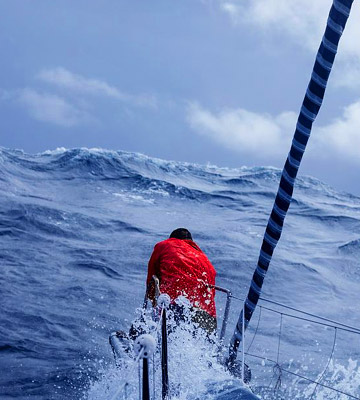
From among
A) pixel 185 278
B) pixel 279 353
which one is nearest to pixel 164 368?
pixel 185 278

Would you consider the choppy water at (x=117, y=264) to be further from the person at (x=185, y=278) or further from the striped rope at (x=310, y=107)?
the striped rope at (x=310, y=107)

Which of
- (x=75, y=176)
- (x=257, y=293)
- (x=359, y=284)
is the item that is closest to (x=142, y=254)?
(x=359, y=284)

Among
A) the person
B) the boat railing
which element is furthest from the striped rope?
the person

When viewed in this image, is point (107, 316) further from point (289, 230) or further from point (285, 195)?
point (289, 230)

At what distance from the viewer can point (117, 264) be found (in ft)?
54.8

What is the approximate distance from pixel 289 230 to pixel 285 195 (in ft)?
77.2

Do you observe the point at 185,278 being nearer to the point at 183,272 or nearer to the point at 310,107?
the point at 183,272

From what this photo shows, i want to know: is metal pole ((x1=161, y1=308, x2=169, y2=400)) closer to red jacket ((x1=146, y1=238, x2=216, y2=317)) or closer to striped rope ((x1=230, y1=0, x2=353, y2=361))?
striped rope ((x1=230, y1=0, x2=353, y2=361))

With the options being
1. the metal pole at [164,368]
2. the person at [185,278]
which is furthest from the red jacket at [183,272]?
the metal pole at [164,368]

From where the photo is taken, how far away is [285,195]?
16.5ft

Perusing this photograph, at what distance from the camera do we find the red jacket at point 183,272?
20.3ft

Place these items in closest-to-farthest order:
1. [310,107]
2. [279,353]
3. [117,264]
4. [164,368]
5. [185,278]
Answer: [310,107]
[164,368]
[185,278]
[279,353]
[117,264]

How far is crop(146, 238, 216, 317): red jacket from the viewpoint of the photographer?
6.18 meters

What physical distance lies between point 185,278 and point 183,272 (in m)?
0.06
